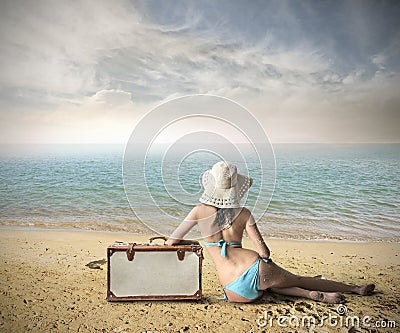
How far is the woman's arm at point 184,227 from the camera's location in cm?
255

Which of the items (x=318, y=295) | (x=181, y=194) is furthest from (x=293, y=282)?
(x=181, y=194)

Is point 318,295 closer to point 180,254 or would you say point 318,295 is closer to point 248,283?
point 248,283

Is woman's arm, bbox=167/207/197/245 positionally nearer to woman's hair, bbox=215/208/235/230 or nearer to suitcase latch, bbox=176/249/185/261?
suitcase latch, bbox=176/249/185/261

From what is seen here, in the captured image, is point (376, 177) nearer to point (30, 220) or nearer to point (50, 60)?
point (30, 220)

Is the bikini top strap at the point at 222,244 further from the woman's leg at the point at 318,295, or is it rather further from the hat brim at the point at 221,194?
the woman's leg at the point at 318,295

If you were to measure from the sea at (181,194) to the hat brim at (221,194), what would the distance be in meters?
0.47

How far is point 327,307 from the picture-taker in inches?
105

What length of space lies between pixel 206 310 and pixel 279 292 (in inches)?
23.6

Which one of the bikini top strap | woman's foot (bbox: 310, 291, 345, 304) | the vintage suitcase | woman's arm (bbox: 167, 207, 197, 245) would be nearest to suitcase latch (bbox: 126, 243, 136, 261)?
the vintage suitcase

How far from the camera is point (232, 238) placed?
269 cm

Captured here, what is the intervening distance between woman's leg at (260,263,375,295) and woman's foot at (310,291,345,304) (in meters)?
0.09

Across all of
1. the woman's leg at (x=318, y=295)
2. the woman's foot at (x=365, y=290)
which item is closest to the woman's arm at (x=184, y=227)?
the woman's leg at (x=318, y=295)

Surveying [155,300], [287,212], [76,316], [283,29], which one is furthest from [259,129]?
[283,29]

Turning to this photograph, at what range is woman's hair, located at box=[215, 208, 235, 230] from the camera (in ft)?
8.63
